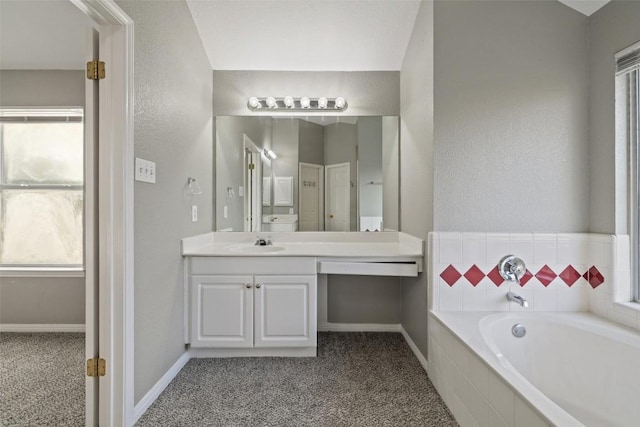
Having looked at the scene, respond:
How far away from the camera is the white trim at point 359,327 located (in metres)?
2.55

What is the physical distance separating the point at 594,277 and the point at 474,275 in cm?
72

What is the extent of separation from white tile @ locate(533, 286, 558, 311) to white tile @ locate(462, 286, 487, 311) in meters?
0.33

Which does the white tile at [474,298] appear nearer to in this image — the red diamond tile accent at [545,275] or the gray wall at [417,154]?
the gray wall at [417,154]

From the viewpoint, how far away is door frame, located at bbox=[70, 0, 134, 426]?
133 cm

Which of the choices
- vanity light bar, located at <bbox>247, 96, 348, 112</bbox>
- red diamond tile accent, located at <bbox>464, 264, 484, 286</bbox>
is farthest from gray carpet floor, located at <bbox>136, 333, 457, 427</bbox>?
vanity light bar, located at <bbox>247, 96, 348, 112</bbox>

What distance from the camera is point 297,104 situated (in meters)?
2.58

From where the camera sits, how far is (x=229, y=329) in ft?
6.56

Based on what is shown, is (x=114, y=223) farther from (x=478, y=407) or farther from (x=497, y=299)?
(x=497, y=299)

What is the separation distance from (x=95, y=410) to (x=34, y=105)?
2.69 m

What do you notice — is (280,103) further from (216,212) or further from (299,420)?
(299,420)

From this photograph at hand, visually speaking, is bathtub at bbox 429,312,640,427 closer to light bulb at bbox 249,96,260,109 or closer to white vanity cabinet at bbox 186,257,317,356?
white vanity cabinet at bbox 186,257,317,356

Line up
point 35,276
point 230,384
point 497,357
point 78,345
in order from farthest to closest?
point 35,276
point 78,345
point 230,384
point 497,357

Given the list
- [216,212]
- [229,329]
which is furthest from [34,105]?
[229,329]

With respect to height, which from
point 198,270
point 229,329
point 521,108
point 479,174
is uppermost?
point 521,108
